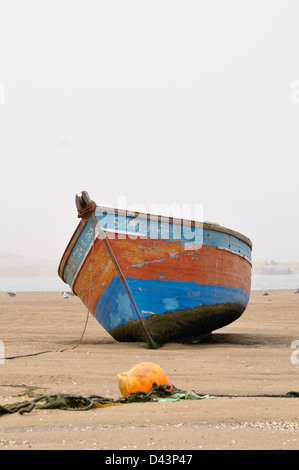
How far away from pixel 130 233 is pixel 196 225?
0.91 metres

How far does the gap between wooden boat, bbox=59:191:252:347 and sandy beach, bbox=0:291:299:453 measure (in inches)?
13.8

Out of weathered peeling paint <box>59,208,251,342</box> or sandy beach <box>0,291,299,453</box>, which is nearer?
sandy beach <box>0,291,299,453</box>

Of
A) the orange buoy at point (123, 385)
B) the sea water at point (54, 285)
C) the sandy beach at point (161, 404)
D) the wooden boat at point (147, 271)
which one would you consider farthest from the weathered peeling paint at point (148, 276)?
the sea water at point (54, 285)

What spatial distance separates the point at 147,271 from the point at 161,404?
355 cm

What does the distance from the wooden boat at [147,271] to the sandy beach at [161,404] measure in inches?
13.8

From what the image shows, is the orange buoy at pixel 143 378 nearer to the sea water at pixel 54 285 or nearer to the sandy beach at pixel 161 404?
the sandy beach at pixel 161 404

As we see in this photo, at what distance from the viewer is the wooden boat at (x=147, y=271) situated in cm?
729

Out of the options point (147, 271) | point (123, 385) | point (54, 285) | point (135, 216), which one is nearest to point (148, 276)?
point (147, 271)

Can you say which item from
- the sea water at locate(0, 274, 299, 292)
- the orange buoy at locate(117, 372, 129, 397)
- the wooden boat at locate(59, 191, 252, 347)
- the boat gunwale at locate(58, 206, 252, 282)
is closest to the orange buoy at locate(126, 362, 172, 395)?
the orange buoy at locate(117, 372, 129, 397)

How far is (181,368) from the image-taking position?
18.5ft

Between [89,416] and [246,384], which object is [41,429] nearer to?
[89,416]

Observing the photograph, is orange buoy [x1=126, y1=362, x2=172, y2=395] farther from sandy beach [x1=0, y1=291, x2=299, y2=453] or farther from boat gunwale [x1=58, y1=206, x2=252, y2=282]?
boat gunwale [x1=58, y1=206, x2=252, y2=282]

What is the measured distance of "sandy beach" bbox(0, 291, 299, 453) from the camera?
3002mm
